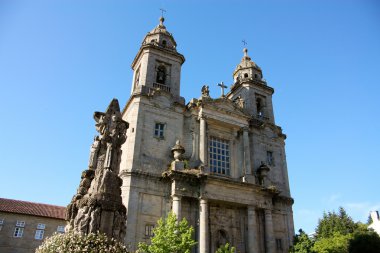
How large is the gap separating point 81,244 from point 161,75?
1961 centimetres

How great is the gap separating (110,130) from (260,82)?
22.0m

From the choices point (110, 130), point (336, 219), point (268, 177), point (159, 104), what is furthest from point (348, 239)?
point (110, 130)

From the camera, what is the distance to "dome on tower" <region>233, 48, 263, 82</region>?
103ft

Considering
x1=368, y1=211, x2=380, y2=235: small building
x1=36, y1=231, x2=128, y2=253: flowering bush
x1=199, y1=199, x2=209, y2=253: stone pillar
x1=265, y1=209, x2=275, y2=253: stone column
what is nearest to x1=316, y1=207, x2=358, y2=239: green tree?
x1=368, y1=211, x2=380, y2=235: small building

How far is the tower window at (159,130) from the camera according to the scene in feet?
74.1

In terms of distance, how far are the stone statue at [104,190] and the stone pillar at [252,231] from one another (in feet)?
42.2

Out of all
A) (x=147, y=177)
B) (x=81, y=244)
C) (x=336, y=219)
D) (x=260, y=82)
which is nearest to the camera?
(x=81, y=244)

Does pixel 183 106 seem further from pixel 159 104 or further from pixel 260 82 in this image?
pixel 260 82

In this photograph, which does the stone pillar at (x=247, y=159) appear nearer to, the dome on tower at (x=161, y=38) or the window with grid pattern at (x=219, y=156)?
the window with grid pattern at (x=219, y=156)

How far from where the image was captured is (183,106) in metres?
24.3

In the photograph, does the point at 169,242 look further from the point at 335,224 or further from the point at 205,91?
the point at 335,224

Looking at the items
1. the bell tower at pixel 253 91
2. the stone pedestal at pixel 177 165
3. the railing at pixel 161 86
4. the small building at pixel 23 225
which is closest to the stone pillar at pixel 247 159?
the bell tower at pixel 253 91

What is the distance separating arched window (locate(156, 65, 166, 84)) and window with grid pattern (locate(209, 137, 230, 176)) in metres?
6.06

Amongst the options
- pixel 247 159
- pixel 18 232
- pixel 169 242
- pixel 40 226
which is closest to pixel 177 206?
pixel 169 242
